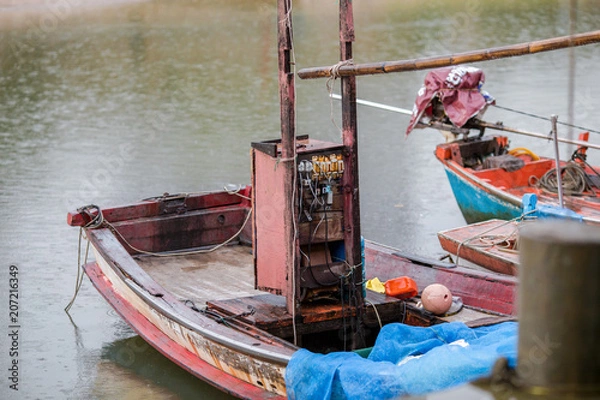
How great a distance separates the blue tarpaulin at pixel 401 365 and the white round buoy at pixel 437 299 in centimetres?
74

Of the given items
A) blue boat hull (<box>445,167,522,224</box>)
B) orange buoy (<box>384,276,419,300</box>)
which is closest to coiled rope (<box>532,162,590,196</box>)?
blue boat hull (<box>445,167,522,224</box>)

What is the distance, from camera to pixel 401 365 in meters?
5.72

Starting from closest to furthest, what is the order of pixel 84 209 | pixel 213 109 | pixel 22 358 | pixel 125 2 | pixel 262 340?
pixel 262 340 < pixel 22 358 < pixel 84 209 < pixel 213 109 < pixel 125 2

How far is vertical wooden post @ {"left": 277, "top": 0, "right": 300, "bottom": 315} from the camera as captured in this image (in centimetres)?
657

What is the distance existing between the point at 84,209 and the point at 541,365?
22.9ft

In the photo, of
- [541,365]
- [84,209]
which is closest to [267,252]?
[84,209]

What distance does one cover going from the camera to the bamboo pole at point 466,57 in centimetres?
511

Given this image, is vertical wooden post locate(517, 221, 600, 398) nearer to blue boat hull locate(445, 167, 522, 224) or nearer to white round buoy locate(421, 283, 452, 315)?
white round buoy locate(421, 283, 452, 315)

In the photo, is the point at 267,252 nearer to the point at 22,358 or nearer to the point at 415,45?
the point at 22,358

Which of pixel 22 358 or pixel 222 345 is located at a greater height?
pixel 222 345

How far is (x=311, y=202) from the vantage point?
676 centimetres

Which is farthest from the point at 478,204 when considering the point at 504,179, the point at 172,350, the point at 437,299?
the point at 172,350

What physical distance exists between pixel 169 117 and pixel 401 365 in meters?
13.8

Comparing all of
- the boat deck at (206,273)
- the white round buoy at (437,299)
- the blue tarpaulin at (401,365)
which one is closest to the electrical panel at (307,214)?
the white round buoy at (437,299)
